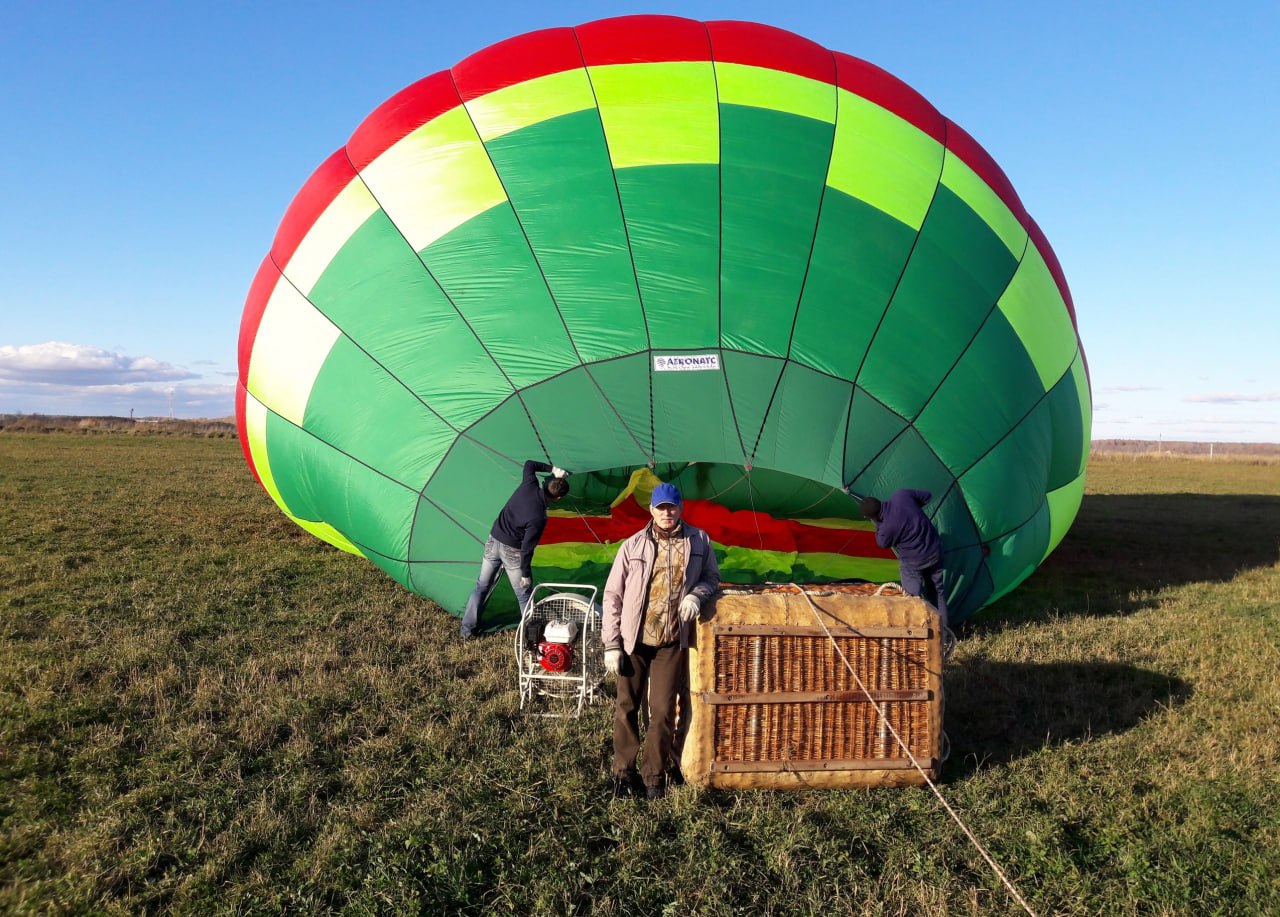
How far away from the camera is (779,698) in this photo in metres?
3.56

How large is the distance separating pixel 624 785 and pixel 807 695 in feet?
2.65

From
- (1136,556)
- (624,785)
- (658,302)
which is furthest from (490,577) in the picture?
(1136,556)

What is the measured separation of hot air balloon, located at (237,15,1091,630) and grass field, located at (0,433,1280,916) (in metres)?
0.99

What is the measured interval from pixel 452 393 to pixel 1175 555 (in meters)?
8.21

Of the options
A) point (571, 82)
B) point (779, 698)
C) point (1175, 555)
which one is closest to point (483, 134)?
point (571, 82)

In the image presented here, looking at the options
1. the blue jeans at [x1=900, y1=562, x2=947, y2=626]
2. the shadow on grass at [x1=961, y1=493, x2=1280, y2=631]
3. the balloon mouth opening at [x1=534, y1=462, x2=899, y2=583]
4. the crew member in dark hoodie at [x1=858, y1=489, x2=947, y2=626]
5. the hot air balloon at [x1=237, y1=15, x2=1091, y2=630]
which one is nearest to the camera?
the crew member in dark hoodie at [x1=858, y1=489, x2=947, y2=626]

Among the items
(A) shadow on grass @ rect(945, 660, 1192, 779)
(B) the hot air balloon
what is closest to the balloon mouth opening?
(B) the hot air balloon

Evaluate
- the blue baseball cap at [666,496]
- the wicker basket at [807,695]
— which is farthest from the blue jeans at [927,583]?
the blue baseball cap at [666,496]

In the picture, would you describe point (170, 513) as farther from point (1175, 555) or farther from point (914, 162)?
point (1175, 555)

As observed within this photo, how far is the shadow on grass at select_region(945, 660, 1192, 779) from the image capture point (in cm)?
411

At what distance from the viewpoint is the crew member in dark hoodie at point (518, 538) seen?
17.0 ft

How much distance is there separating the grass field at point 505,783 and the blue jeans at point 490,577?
193 millimetres

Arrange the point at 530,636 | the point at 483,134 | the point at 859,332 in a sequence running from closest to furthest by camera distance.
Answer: the point at 530,636 < the point at 859,332 < the point at 483,134

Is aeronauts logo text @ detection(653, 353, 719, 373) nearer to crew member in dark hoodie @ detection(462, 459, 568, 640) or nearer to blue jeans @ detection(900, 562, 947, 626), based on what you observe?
crew member in dark hoodie @ detection(462, 459, 568, 640)
